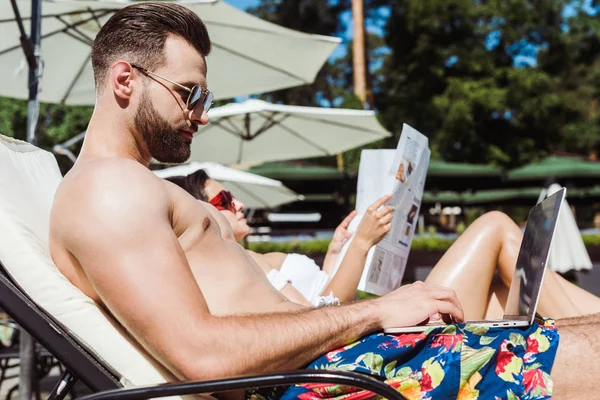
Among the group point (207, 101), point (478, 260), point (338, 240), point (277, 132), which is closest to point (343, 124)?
point (277, 132)

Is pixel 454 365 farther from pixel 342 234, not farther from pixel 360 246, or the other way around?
pixel 342 234

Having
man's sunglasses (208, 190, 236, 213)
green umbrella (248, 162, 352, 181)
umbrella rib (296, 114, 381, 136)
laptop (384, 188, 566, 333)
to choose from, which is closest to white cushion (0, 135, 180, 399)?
laptop (384, 188, 566, 333)

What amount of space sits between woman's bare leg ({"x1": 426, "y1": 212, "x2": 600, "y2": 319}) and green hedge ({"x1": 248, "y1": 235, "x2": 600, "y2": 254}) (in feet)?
30.5

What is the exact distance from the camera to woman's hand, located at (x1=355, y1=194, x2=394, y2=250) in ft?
8.71

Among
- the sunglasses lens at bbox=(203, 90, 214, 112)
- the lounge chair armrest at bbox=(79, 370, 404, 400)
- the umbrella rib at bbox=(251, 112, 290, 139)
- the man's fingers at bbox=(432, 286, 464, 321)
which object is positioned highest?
the sunglasses lens at bbox=(203, 90, 214, 112)

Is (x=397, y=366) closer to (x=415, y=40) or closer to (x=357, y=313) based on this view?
(x=357, y=313)

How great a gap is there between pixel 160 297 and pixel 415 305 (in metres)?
0.69

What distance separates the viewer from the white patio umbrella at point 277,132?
23.9 feet

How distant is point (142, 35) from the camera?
1.79 meters

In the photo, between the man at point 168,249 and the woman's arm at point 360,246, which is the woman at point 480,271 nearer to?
the woman's arm at point 360,246

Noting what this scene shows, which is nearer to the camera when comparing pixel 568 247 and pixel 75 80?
pixel 75 80

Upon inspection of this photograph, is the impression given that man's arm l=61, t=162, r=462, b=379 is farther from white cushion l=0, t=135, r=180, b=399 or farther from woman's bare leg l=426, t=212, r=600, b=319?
woman's bare leg l=426, t=212, r=600, b=319

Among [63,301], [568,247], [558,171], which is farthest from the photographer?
[558,171]

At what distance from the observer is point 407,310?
170 centimetres
